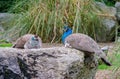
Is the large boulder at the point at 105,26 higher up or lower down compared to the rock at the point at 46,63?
lower down

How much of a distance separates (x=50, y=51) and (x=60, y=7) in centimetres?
531

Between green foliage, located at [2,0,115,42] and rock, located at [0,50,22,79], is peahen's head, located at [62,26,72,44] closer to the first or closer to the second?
green foliage, located at [2,0,115,42]

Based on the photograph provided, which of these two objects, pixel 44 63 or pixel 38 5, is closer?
pixel 44 63

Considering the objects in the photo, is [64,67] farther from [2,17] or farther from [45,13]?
[2,17]

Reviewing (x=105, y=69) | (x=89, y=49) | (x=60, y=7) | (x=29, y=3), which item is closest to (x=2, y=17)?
(x=29, y=3)

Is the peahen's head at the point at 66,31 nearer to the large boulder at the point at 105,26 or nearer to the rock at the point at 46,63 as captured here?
the large boulder at the point at 105,26

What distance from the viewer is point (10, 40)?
10.2 metres

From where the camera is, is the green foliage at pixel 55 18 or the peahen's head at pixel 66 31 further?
the green foliage at pixel 55 18

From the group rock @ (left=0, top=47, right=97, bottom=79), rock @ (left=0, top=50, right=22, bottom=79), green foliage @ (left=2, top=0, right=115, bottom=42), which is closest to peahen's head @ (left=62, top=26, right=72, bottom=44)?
green foliage @ (left=2, top=0, right=115, bottom=42)

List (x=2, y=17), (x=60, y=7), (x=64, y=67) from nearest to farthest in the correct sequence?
(x=64, y=67), (x=60, y=7), (x=2, y=17)

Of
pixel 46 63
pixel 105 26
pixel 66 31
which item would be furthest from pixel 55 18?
pixel 46 63

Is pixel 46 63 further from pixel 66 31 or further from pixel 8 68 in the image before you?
pixel 66 31

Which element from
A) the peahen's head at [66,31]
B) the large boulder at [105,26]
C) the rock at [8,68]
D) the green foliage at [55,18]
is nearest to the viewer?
the rock at [8,68]

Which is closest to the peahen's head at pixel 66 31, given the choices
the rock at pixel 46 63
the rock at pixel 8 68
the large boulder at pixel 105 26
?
the large boulder at pixel 105 26
